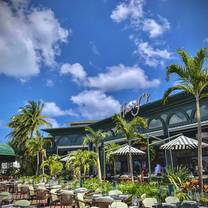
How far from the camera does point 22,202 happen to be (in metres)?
10.1

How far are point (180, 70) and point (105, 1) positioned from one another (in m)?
4.56

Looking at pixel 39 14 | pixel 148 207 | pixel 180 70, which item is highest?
pixel 39 14

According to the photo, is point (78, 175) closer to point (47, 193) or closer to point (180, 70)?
point (47, 193)

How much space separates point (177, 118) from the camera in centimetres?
2266

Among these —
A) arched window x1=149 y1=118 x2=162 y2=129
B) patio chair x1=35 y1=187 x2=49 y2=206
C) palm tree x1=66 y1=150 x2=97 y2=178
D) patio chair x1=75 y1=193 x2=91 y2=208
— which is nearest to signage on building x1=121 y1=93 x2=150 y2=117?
arched window x1=149 y1=118 x2=162 y2=129

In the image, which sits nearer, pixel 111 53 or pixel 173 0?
pixel 173 0

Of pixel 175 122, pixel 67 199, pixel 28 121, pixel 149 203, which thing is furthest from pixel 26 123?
pixel 149 203

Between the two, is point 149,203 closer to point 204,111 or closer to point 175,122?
point 204,111

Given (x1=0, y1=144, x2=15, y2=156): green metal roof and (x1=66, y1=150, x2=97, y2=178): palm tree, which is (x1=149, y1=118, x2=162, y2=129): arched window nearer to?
(x1=66, y1=150, x2=97, y2=178): palm tree

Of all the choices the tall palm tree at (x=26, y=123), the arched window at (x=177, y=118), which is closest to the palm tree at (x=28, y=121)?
the tall palm tree at (x=26, y=123)

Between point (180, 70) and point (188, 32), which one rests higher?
point (188, 32)

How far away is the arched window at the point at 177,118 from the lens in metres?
22.0

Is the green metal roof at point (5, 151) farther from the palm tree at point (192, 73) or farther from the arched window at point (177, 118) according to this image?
the arched window at point (177, 118)

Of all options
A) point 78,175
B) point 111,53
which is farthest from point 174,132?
point 78,175
